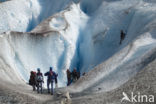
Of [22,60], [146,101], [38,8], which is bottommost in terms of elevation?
[146,101]

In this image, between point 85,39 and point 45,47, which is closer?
point 45,47

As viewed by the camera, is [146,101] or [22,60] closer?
[146,101]

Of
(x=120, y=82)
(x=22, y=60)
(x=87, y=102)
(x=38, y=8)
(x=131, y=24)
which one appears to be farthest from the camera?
(x=38, y=8)

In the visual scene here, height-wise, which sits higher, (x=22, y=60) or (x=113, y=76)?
(x=22, y=60)

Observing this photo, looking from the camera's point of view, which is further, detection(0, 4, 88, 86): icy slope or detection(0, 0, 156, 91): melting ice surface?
detection(0, 4, 88, 86): icy slope

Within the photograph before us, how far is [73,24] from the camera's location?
40219mm

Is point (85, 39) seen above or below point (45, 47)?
above

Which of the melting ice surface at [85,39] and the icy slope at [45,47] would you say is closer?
the melting ice surface at [85,39]

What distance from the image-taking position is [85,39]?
39344 mm

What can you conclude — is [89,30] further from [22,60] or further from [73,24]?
[22,60]

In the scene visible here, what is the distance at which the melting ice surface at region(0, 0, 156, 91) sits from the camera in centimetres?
2631

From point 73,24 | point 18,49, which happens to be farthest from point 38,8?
point 18,49

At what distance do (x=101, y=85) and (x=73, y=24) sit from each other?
18124 millimetres

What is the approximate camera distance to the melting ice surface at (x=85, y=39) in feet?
86.3
